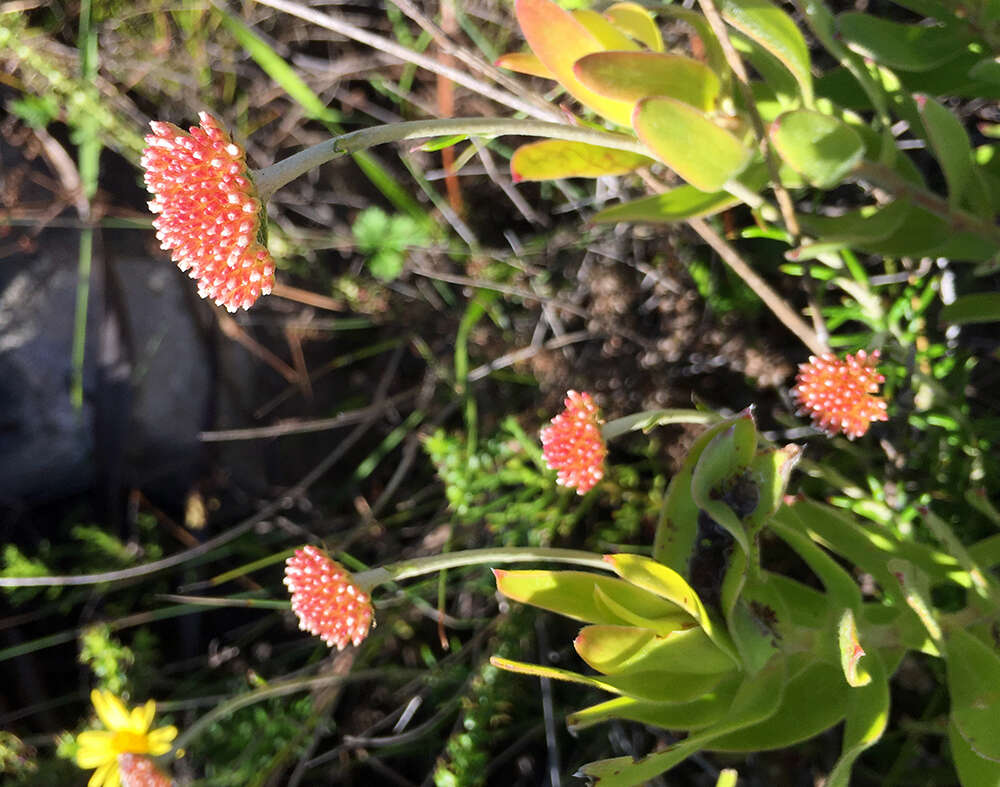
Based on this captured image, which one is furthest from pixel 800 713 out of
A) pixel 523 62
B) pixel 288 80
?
pixel 288 80

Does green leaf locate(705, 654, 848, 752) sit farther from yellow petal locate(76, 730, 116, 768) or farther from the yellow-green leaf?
yellow petal locate(76, 730, 116, 768)

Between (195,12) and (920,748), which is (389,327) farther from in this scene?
(920,748)

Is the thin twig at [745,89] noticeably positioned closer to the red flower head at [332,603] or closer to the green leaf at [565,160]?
the green leaf at [565,160]

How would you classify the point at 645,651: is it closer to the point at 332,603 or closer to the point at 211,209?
the point at 332,603

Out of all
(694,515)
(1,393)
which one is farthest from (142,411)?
(694,515)

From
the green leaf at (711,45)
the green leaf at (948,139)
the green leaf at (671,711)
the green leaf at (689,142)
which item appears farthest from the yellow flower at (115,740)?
the green leaf at (948,139)

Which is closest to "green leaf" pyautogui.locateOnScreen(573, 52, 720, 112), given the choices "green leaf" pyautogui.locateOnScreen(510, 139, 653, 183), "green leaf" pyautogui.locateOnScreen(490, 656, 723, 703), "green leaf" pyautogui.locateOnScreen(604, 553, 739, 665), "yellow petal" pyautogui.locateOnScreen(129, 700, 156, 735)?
"green leaf" pyautogui.locateOnScreen(510, 139, 653, 183)
